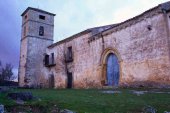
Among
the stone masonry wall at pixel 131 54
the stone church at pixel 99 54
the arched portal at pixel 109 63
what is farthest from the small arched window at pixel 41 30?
the arched portal at pixel 109 63

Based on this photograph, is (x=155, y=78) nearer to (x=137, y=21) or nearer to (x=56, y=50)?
(x=137, y=21)

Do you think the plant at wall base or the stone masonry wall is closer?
the stone masonry wall

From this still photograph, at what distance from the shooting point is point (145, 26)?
1338cm

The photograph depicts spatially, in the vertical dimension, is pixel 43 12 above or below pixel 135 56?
above

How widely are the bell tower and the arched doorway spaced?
437 inches

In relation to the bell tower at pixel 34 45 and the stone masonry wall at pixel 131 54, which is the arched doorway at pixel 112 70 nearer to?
the stone masonry wall at pixel 131 54

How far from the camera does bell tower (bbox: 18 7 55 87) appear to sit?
25328mm

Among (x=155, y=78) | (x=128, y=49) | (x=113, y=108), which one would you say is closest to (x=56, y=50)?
(x=128, y=49)

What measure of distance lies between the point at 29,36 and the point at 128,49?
47.2ft

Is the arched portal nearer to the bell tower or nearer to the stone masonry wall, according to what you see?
the stone masonry wall

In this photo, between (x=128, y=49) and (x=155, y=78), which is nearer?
(x=155, y=78)

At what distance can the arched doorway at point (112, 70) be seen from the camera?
630 inches

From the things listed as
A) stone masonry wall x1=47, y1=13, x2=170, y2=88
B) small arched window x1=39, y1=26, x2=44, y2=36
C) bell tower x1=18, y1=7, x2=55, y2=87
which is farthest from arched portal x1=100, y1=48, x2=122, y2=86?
small arched window x1=39, y1=26, x2=44, y2=36

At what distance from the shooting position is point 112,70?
16.4 m
